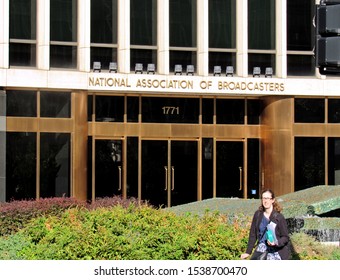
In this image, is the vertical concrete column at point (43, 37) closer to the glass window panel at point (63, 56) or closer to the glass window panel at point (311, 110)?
the glass window panel at point (63, 56)

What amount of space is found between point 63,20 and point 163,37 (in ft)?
12.1

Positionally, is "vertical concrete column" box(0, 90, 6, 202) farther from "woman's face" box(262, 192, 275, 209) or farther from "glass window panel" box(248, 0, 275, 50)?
"woman's face" box(262, 192, 275, 209)

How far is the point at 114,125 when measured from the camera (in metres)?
33.7

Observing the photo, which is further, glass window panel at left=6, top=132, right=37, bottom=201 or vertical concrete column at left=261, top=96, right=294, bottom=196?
vertical concrete column at left=261, top=96, right=294, bottom=196

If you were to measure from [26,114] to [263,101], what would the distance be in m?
9.23

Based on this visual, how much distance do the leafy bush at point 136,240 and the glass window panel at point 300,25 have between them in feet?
65.7

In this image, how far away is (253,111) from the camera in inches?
1403

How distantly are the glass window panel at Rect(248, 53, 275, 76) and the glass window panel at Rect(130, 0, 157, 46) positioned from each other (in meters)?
3.76

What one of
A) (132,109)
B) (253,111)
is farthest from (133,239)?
(253,111)

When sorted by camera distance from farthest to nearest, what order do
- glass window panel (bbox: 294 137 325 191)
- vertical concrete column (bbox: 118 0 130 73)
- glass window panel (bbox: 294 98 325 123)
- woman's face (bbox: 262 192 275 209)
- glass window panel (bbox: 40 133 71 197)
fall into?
glass window panel (bbox: 294 98 325 123), glass window panel (bbox: 294 137 325 191), vertical concrete column (bbox: 118 0 130 73), glass window panel (bbox: 40 133 71 197), woman's face (bbox: 262 192 275 209)

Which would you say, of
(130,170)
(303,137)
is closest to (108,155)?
(130,170)

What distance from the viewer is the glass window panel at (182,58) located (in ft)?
111

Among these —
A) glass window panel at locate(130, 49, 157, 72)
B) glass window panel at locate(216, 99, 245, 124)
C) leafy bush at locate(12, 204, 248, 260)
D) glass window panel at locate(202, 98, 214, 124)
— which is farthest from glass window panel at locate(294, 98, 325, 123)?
leafy bush at locate(12, 204, 248, 260)

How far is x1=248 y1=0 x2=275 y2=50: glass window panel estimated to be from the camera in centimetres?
3488
